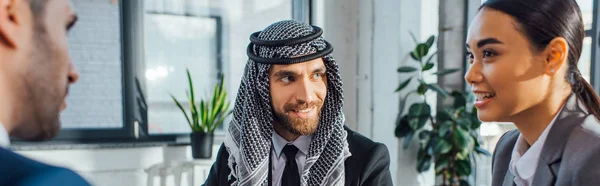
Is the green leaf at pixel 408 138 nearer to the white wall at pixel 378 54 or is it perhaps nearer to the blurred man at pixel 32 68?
the white wall at pixel 378 54

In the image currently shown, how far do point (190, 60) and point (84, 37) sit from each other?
2.60ft

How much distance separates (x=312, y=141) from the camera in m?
1.47

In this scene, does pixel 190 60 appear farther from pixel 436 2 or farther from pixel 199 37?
pixel 436 2

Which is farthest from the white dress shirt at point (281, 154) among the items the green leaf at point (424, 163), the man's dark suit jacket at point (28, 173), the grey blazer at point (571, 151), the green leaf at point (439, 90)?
the green leaf at point (424, 163)

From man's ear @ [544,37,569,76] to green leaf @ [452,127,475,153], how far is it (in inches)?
82.4

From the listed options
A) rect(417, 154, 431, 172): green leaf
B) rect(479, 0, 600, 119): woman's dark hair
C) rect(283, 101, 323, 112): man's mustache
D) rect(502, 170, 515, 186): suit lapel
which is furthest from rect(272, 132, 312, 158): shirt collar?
rect(417, 154, 431, 172): green leaf

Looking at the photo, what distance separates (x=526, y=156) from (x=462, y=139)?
202 cm

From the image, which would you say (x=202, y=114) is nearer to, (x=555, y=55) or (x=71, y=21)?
(x=555, y=55)

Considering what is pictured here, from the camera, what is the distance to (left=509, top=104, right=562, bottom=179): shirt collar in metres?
1.04

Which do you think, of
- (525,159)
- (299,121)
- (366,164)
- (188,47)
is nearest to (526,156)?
(525,159)

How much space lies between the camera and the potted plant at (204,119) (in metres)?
3.25


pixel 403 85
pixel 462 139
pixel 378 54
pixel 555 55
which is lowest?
pixel 462 139

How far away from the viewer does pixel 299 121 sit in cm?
143

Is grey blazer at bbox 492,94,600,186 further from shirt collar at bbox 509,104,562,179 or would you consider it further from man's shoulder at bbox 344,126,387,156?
man's shoulder at bbox 344,126,387,156
